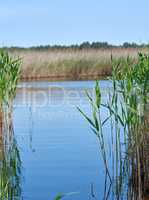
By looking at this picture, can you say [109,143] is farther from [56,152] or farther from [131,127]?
[131,127]

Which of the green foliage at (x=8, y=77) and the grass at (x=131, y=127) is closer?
the grass at (x=131, y=127)

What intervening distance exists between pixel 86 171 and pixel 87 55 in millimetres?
16134

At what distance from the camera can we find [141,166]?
17.1 ft

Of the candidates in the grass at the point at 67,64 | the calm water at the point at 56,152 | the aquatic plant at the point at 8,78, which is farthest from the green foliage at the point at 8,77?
the grass at the point at 67,64

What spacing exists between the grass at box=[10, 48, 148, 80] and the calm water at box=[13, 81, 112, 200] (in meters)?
8.47

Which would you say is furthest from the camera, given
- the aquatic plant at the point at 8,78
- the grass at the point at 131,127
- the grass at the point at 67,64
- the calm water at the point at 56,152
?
the grass at the point at 67,64

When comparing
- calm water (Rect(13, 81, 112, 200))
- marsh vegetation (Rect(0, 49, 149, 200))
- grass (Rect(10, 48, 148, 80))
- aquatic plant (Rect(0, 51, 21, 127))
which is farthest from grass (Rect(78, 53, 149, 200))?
grass (Rect(10, 48, 148, 80))

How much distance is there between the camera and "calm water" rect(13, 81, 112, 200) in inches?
217

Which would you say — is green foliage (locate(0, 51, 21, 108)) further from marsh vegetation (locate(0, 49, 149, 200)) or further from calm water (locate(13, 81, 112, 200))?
calm water (locate(13, 81, 112, 200))

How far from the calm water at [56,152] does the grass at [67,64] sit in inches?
333

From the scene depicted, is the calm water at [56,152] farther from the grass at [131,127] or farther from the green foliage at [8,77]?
the green foliage at [8,77]

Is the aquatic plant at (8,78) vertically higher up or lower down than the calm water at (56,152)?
higher up

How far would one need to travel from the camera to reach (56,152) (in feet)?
23.0

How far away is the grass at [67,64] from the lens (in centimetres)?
2091
